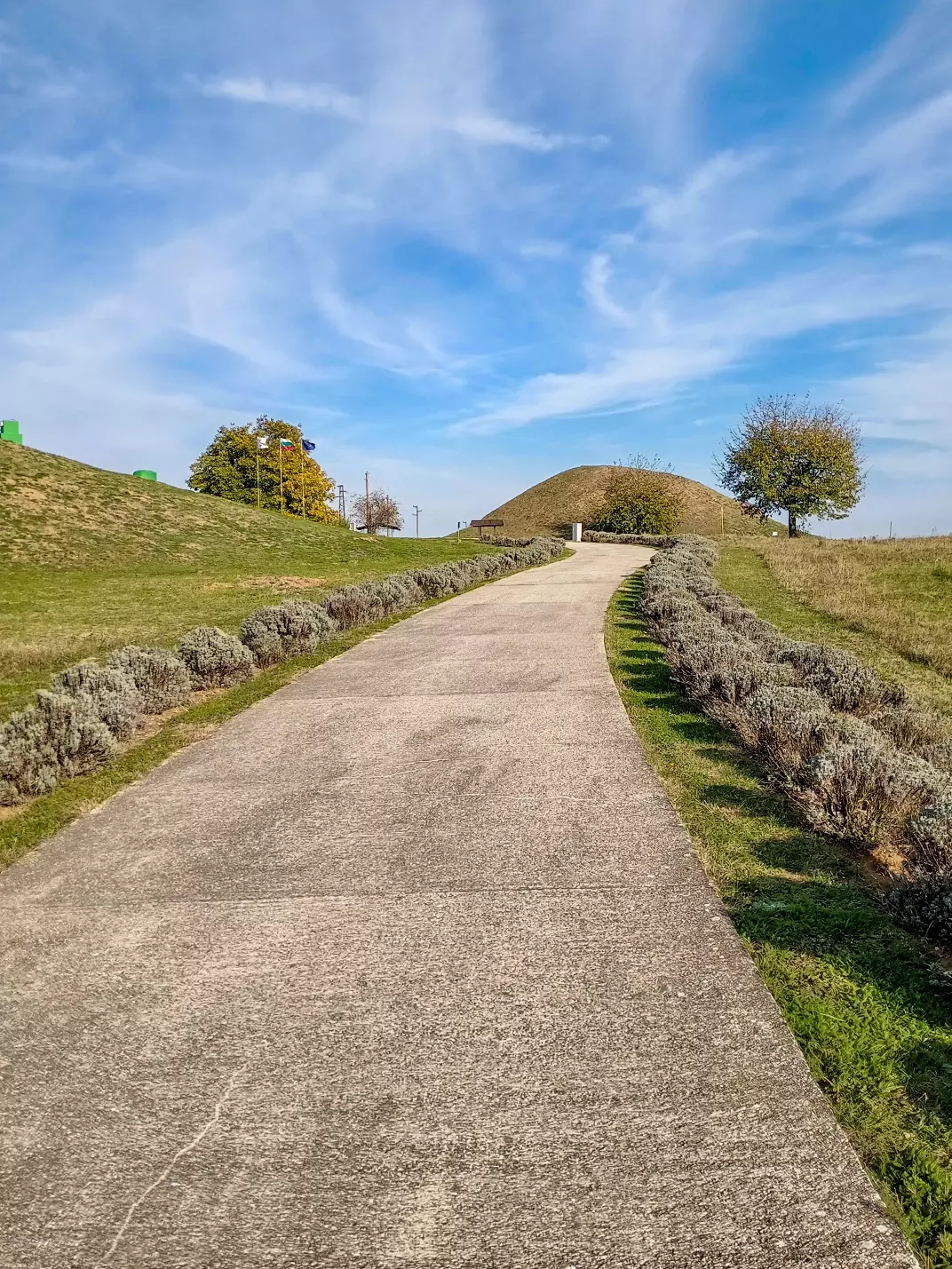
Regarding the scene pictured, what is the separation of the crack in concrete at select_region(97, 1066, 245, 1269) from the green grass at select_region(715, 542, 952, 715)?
29.9 ft

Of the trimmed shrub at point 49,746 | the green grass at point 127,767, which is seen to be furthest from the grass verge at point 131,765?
the trimmed shrub at point 49,746

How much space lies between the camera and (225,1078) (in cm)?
278

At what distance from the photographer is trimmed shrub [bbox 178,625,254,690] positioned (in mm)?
9633

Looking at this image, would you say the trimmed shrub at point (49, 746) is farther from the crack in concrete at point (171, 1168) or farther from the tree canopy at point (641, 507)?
the tree canopy at point (641, 507)

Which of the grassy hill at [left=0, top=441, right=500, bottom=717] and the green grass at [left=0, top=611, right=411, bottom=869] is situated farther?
the grassy hill at [left=0, top=441, right=500, bottom=717]

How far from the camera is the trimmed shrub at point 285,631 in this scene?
11.2 metres

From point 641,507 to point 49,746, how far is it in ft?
197

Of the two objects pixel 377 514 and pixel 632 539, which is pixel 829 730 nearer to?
pixel 632 539

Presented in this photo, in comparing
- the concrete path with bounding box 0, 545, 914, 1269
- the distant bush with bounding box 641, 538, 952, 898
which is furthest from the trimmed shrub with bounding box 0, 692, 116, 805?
the distant bush with bounding box 641, 538, 952, 898

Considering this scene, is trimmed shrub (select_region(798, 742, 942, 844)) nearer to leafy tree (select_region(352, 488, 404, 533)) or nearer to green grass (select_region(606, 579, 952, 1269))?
green grass (select_region(606, 579, 952, 1269))

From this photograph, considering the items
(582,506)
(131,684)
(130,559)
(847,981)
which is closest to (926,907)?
(847,981)

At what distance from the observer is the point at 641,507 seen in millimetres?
62438

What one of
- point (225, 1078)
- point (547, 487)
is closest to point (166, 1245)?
point (225, 1078)

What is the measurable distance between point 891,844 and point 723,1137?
109 inches
